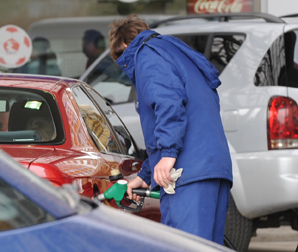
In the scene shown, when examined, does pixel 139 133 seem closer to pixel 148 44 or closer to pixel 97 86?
pixel 97 86

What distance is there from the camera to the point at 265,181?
16.3 feet

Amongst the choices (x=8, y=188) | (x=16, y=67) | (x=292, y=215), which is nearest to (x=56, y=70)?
(x=16, y=67)

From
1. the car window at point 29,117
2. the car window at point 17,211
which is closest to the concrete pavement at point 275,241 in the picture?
the car window at point 29,117

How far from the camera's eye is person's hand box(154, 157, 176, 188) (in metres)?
2.88

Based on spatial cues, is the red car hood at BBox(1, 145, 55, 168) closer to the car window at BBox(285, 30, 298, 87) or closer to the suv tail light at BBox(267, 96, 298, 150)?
the suv tail light at BBox(267, 96, 298, 150)

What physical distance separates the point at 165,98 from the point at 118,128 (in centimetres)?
175

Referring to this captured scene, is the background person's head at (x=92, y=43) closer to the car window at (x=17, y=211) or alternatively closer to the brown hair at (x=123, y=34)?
the brown hair at (x=123, y=34)

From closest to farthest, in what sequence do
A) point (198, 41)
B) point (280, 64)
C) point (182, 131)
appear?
1. point (182, 131)
2. point (280, 64)
3. point (198, 41)

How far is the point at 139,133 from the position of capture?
5730 millimetres

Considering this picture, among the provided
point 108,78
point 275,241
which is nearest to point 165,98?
point 108,78

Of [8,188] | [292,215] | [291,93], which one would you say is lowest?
[292,215]

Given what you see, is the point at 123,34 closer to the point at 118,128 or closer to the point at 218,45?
the point at 118,128

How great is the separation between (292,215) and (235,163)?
3.42 ft

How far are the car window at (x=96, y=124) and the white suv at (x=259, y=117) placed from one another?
129 cm
